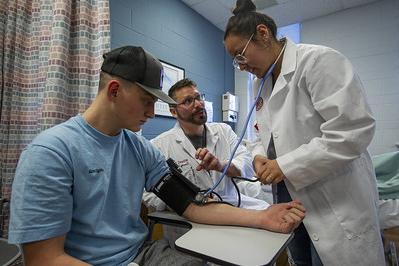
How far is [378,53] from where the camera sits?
3021mm

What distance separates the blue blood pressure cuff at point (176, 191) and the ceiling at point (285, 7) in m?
2.54

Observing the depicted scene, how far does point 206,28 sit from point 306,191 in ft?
9.60

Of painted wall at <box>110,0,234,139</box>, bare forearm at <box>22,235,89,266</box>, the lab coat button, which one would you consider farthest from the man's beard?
bare forearm at <box>22,235,89,266</box>

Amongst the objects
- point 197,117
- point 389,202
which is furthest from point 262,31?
point 389,202

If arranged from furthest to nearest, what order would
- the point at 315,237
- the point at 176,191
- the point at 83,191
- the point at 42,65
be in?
the point at 42,65
the point at 176,191
the point at 315,237
the point at 83,191

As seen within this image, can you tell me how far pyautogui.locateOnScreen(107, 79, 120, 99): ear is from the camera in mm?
893

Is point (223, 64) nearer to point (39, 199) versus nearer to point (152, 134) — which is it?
point (152, 134)

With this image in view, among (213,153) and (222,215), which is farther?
(213,153)

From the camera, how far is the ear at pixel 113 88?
0.89m

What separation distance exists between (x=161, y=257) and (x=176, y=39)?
2.42 metres

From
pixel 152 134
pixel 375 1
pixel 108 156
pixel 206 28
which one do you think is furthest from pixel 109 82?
pixel 375 1

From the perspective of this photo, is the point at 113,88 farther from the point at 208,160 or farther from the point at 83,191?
the point at 208,160

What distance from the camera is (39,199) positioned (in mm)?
699

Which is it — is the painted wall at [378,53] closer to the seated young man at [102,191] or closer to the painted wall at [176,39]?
the painted wall at [176,39]
